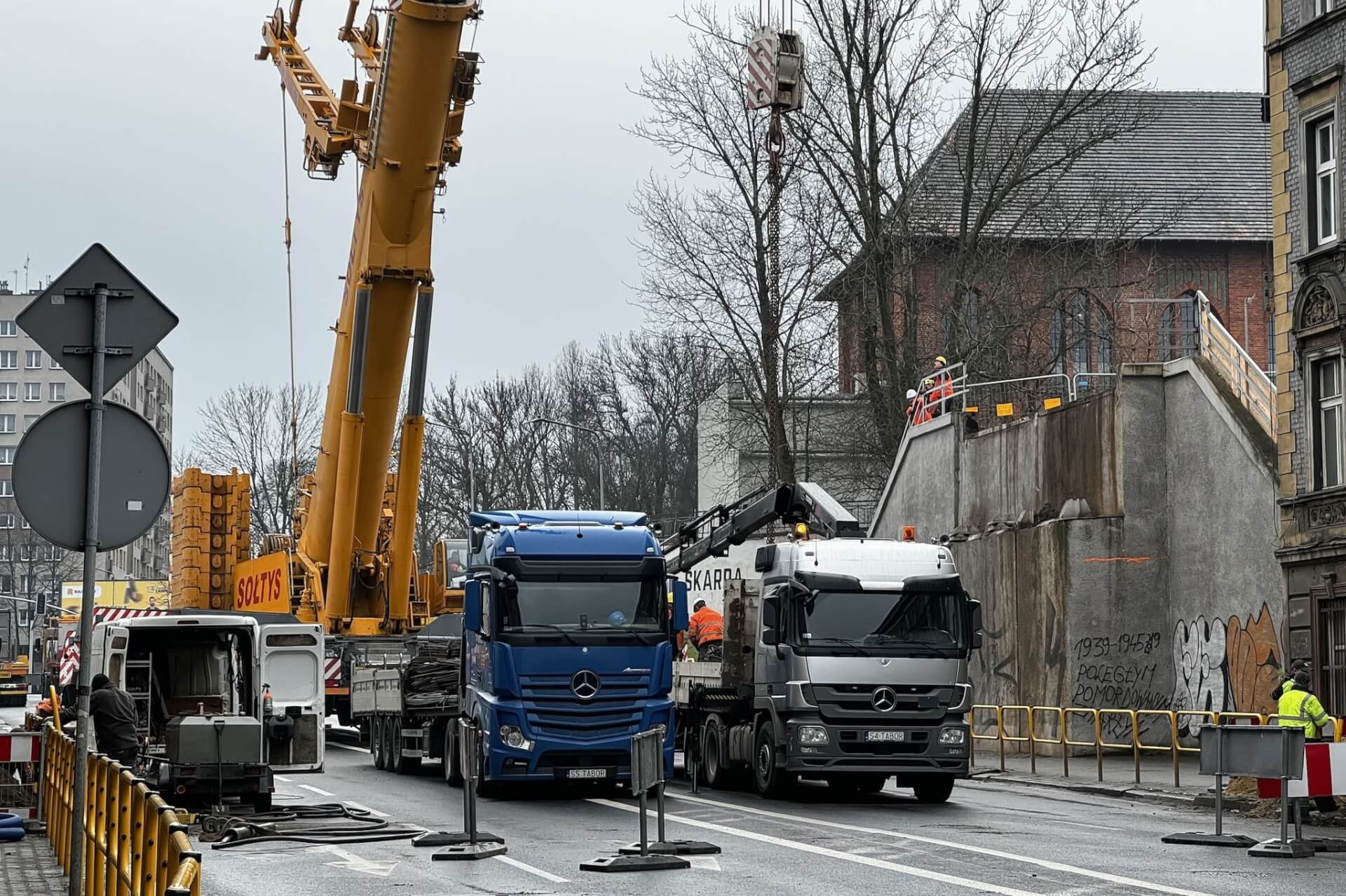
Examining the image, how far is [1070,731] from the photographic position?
99.8 ft

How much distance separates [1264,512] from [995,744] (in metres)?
6.62

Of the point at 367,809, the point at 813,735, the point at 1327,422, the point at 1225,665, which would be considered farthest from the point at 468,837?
the point at 1225,665

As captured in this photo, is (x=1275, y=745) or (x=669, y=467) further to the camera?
(x=669, y=467)

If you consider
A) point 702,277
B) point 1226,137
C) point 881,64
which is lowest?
point 702,277

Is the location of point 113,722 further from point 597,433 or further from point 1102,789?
point 597,433

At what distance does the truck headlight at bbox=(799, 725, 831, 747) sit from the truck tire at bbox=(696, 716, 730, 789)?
2485mm

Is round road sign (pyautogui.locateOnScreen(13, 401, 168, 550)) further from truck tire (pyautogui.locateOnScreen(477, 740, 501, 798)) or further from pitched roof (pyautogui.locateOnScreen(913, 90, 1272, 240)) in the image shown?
pitched roof (pyautogui.locateOnScreen(913, 90, 1272, 240))

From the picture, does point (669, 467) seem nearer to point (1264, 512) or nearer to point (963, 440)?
point (963, 440)

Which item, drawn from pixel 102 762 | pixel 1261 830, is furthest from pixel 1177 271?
pixel 102 762

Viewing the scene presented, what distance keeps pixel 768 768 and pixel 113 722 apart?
7298 millimetres

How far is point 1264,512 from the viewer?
1134 inches

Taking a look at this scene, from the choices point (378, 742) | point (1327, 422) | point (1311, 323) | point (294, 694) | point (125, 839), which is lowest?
point (378, 742)

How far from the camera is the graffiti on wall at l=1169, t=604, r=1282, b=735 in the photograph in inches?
1106

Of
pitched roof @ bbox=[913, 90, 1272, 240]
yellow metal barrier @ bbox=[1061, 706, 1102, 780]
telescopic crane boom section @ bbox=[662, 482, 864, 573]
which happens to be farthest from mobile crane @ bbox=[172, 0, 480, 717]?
pitched roof @ bbox=[913, 90, 1272, 240]
